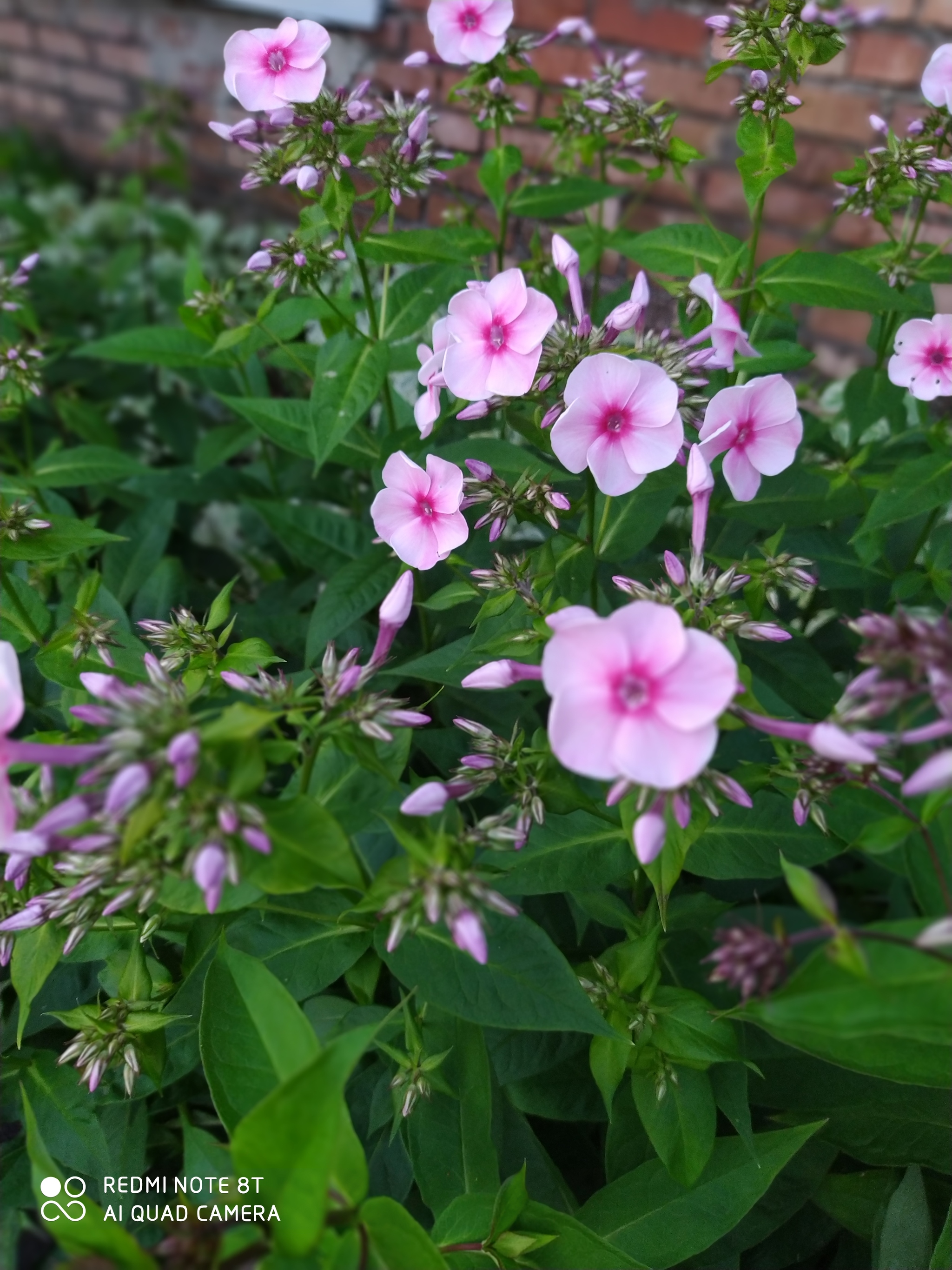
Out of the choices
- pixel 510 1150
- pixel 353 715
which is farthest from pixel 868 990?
pixel 510 1150

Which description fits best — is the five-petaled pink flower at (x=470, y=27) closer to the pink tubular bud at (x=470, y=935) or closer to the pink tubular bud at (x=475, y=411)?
the pink tubular bud at (x=475, y=411)

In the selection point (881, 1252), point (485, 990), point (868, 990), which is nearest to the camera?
point (868, 990)

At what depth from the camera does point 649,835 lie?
2.29ft

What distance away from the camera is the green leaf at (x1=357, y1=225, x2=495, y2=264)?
1179 mm

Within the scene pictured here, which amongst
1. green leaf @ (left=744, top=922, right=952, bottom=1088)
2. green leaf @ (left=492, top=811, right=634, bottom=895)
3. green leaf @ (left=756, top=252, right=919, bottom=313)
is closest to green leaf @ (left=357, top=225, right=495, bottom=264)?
green leaf @ (left=756, top=252, right=919, bottom=313)

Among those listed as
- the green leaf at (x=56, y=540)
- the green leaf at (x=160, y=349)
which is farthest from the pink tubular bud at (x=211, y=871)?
the green leaf at (x=160, y=349)

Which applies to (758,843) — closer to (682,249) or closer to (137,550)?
(682,249)

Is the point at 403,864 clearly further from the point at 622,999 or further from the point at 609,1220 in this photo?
the point at 609,1220

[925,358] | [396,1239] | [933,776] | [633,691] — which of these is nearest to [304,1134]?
[396,1239]

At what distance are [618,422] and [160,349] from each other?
2.98 feet

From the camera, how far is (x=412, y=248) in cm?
120

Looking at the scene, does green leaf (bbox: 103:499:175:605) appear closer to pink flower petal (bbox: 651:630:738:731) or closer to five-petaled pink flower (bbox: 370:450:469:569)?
five-petaled pink flower (bbox: 370:450:469:569)

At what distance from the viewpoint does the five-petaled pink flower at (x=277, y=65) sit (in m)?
1.08

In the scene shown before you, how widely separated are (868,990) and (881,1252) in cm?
51
